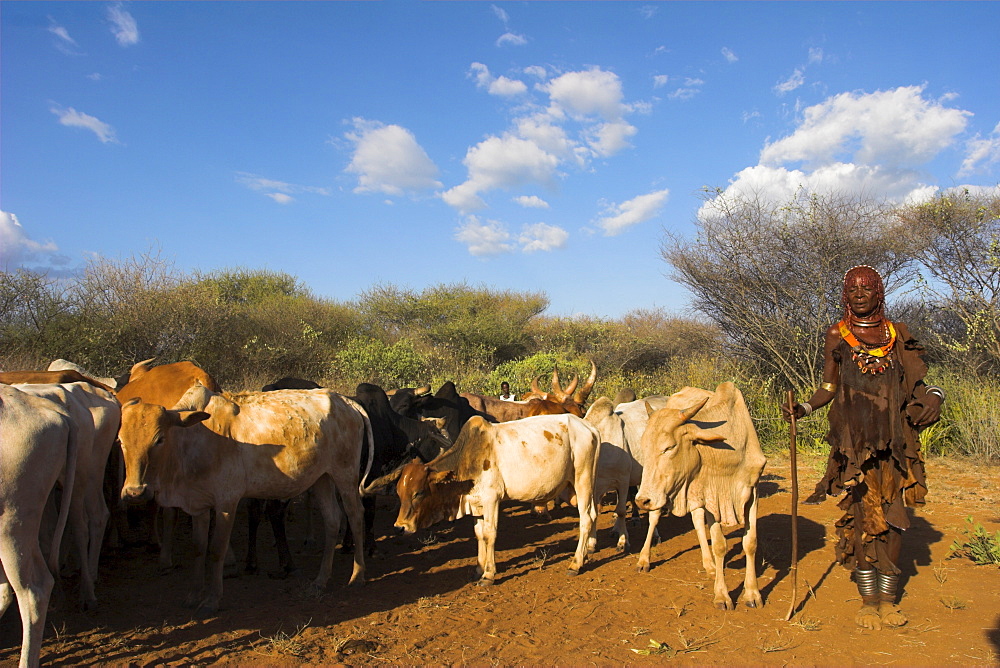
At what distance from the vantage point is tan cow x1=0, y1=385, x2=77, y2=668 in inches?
142

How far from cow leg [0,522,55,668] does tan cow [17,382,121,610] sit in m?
1.19

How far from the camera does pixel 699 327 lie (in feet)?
51.8

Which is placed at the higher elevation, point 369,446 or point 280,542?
point 369,446

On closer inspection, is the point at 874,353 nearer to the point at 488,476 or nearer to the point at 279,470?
the point at 488,476

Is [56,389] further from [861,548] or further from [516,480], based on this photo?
[861,548]

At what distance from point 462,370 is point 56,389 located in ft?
49.0

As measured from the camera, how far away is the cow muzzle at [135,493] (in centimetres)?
464

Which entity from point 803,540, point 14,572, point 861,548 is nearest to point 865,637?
point 861,548

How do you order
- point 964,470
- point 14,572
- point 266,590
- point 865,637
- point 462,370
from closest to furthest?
point 14,572 < point 865,637 < point 266,590 < point 964,470 < point 462,370

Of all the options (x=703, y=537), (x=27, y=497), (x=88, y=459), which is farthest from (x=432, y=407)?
(x=27, y=497)

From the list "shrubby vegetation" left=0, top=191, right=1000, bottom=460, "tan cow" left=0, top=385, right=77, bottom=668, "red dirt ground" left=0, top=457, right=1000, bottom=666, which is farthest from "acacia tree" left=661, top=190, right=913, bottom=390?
"tan cow" left=0, top=385, right=77, bottom=668

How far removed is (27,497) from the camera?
147 inches

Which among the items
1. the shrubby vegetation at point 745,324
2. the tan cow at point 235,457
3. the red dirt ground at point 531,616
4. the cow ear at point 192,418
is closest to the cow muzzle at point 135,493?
the tan cow at point 235,457

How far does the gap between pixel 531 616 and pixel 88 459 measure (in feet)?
11.5
